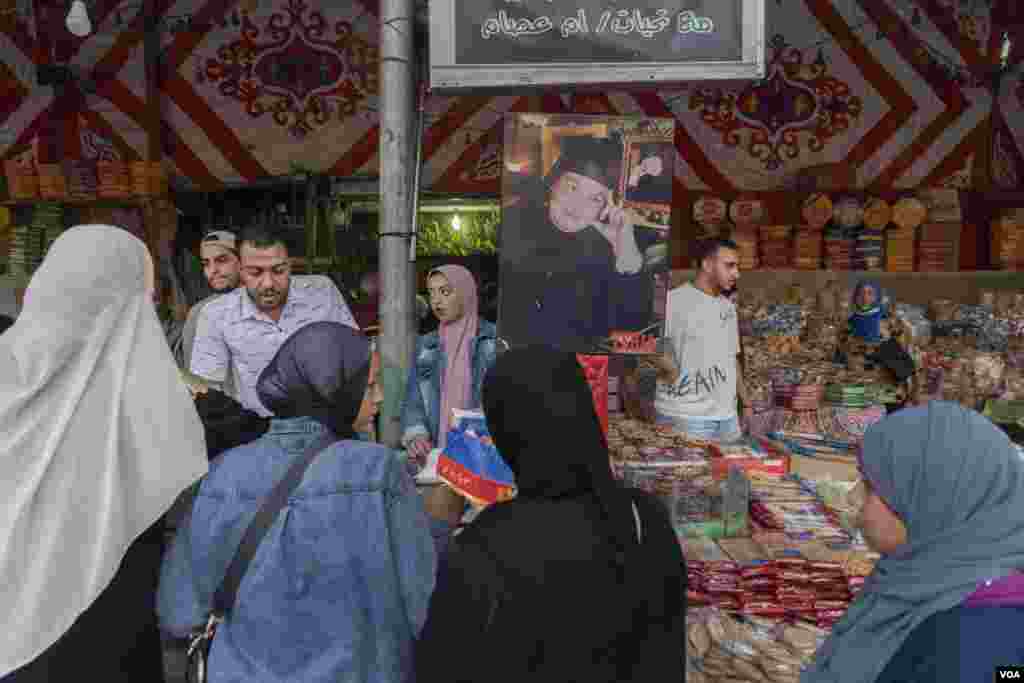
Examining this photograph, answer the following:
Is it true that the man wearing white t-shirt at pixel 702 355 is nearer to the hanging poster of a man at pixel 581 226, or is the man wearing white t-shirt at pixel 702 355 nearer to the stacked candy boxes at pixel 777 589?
the hanging poster of a man at pixel 581 226

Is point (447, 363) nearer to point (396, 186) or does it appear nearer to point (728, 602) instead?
point (396, 186)

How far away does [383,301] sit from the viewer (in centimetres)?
294

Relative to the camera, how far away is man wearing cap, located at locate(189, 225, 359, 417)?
3.21 metres

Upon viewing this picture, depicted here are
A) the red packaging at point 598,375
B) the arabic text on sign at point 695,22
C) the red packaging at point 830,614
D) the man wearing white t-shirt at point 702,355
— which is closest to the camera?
the red packaging at point 830,614

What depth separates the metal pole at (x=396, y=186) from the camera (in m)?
2.79

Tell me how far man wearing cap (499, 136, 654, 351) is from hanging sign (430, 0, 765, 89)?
393 millimetres

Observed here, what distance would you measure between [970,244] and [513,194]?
17.9 ft

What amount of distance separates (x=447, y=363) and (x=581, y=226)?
0.77 m

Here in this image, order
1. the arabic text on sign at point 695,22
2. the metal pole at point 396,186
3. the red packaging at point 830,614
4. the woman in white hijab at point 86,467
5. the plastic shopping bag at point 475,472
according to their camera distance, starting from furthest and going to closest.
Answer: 1. the metal pole at point 396,186
2. the arabic text on sign at point 695,22
3. the red packaging at point 830,614
4. the plastic shopping bag at point 475,472
5. the woman in white hijab at point 86,467

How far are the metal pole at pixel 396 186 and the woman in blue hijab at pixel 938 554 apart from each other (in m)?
1.81

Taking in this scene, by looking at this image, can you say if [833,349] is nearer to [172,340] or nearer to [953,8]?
[953,8]

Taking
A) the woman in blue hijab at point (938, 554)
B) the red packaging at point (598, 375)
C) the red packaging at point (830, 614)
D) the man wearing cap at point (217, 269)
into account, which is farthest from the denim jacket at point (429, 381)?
the woman in blue hijab at point (938, 554)

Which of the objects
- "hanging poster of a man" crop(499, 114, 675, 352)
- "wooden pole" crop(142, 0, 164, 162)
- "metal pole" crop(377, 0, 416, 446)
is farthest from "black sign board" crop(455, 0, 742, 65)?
"wooden pole" crop(142, 0, 164, 162)

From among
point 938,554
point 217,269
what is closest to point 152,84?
point 217,269
